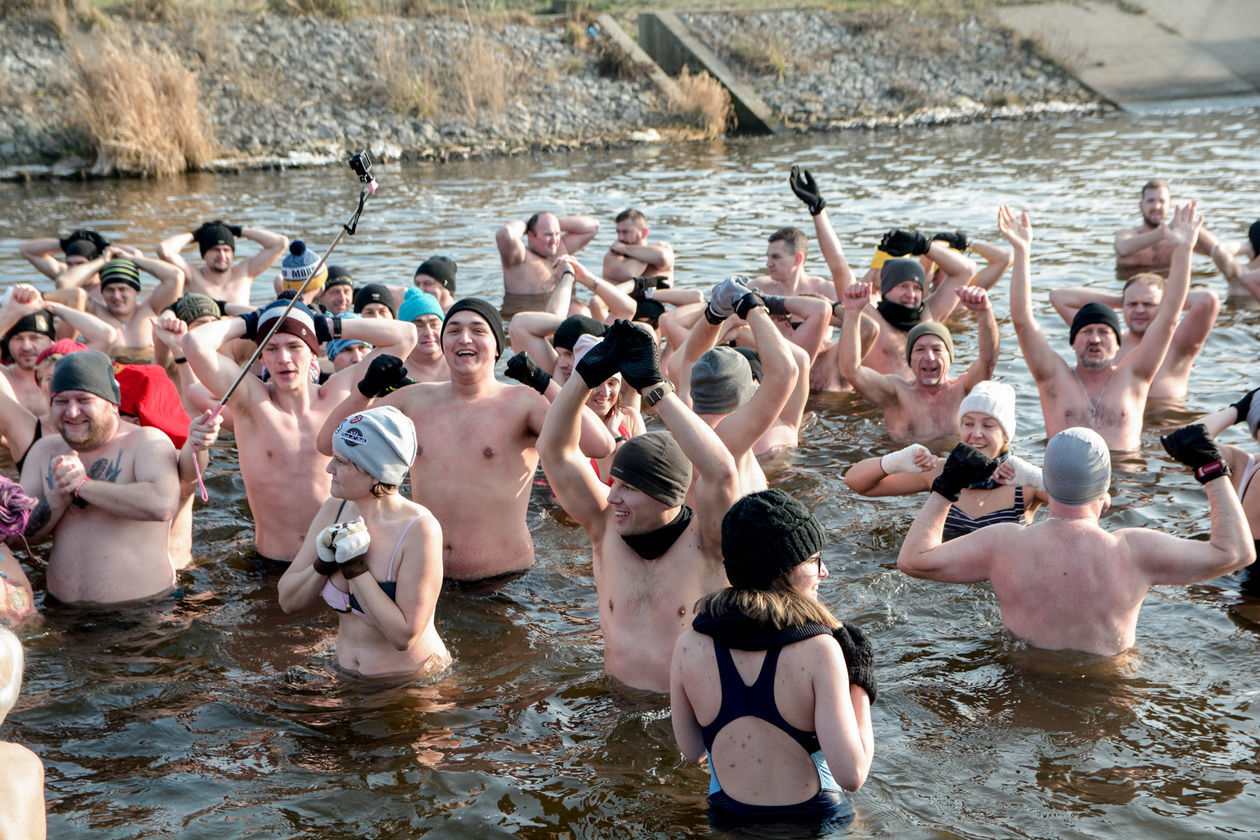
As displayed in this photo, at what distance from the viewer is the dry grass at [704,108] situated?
1128 inches

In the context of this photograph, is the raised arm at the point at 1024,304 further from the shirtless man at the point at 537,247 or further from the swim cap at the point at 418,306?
the shirtless man at the point at 537,247

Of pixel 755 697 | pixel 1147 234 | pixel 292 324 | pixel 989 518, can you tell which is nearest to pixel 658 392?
pixel 755 697

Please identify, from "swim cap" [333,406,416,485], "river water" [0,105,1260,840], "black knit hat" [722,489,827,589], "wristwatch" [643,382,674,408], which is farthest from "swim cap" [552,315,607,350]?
"black knit hat" [722,489,827,589]

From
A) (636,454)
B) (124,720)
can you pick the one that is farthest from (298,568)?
(636,454)

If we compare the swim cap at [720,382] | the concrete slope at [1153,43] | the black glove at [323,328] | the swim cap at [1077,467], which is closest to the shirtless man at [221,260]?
the black glove at [323,328]

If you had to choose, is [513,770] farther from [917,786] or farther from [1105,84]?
[1105,84]

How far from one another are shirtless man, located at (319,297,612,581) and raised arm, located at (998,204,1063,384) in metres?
2.96

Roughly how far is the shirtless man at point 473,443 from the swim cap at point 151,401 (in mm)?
1003

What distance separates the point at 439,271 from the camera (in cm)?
1087

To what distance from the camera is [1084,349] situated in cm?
816

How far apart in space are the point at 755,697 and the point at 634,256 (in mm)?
8982

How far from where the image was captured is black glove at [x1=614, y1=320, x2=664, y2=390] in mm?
4438

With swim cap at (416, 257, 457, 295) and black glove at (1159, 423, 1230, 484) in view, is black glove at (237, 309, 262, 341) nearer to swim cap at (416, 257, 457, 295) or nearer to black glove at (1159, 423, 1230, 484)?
swim cap at (416, 257, 457, 295)

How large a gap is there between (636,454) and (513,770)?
148cm
